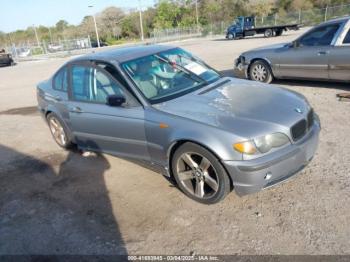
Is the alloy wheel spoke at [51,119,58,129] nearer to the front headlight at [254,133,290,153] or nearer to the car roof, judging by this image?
the car roof

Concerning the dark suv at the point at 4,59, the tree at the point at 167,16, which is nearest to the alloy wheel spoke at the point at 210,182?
the dark suv at the point at 4,59

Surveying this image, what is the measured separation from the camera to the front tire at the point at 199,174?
3.36m

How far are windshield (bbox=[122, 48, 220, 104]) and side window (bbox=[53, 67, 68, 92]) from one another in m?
1.45

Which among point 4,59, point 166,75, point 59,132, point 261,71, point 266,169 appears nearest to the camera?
point 266,169

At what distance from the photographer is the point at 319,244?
283cm

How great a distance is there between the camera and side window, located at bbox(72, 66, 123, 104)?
4.23 meters

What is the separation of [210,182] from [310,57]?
522cm

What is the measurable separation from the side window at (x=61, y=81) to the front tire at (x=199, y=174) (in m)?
2.51

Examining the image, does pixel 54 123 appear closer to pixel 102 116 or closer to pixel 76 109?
pixel 76 109

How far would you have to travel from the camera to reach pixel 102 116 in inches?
171

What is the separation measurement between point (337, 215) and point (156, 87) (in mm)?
2477

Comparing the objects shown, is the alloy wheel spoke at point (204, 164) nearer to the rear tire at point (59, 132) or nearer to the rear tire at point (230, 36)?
the rear tire at point (59, 132)

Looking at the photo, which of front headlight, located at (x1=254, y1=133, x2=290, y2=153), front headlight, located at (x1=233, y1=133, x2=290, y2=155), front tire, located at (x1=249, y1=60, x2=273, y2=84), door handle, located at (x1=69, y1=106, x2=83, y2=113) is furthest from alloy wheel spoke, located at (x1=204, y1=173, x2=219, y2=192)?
front tire, located at (x1=249, y1=60, x2=273, y2=84)

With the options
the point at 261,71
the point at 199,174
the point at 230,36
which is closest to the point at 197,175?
the point at 199,174
